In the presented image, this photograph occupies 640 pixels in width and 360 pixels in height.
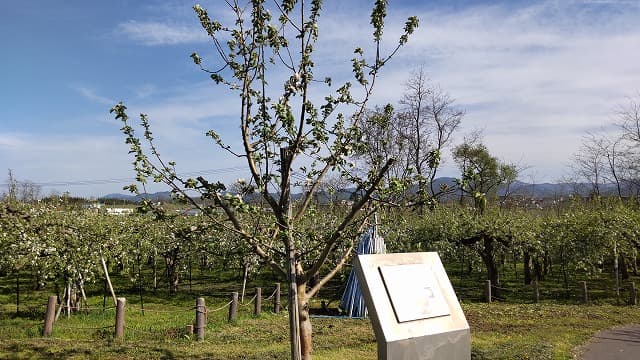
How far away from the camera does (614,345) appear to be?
926cm

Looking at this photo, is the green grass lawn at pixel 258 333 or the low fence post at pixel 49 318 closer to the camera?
the green grass lawn at pixel 258 333

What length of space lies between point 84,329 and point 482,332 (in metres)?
8.95

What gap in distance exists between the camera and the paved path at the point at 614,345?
846 cm

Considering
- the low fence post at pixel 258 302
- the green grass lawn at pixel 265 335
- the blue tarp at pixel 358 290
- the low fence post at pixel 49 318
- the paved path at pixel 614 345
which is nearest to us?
the paved path at pixel 614 345

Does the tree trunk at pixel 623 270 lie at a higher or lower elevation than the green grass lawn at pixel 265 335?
higher

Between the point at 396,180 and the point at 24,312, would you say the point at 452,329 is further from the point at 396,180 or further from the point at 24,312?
the point at 24,312

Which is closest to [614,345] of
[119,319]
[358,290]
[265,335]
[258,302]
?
[358,290]

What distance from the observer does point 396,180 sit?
534cm

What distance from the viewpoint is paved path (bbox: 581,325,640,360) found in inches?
333

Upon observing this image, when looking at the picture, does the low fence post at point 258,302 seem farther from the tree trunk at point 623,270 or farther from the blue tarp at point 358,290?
the tree trunk at point 623,270

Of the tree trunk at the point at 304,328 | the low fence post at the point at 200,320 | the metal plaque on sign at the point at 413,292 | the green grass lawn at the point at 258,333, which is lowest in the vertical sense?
the green grass lawn at the point at 258,333

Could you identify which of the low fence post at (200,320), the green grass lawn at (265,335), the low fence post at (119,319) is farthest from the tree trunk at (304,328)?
the low fence post at (119,319)

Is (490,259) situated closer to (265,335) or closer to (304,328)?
(265,335)

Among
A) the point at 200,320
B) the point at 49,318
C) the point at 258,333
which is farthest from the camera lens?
the point at 258,333
